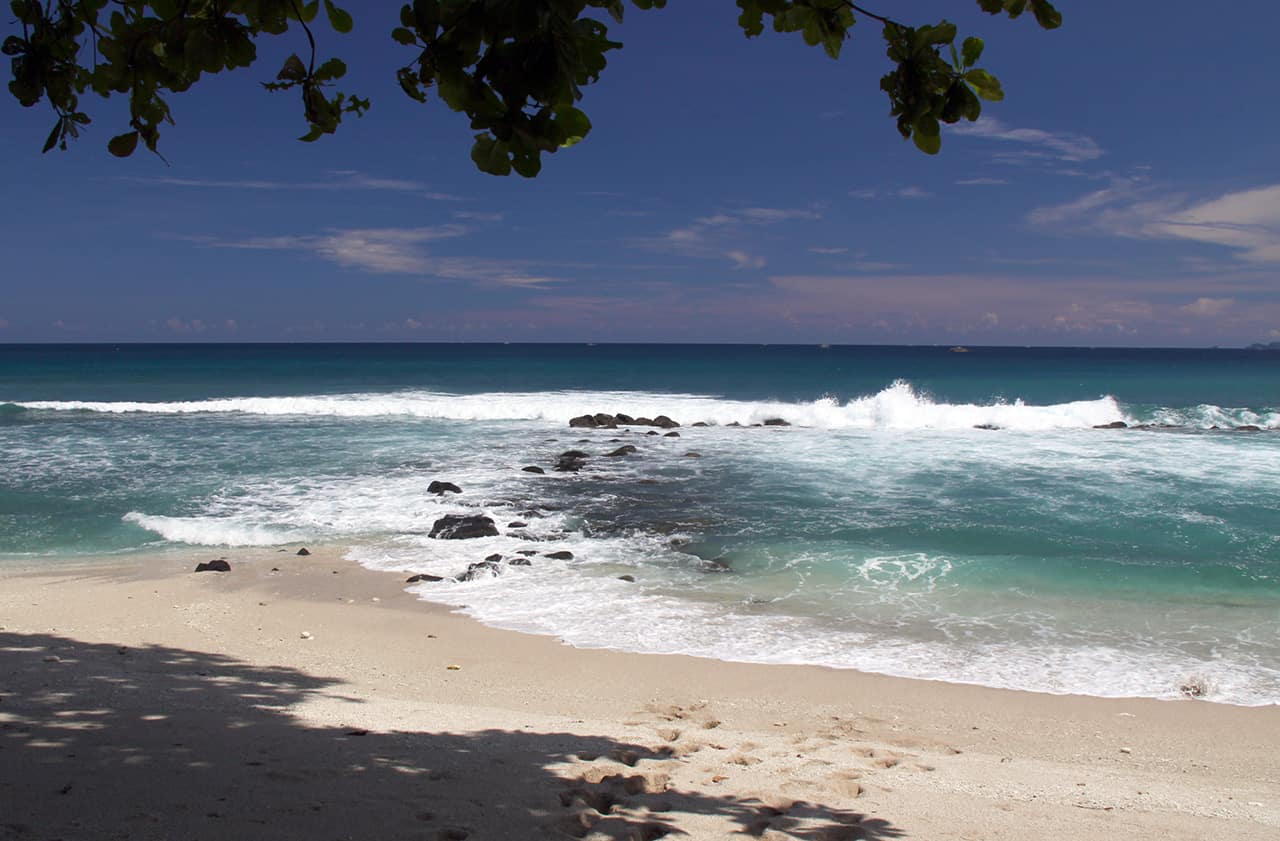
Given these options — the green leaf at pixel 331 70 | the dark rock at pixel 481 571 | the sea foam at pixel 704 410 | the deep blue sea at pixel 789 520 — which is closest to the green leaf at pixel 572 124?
the green leaf at pixel 331 70

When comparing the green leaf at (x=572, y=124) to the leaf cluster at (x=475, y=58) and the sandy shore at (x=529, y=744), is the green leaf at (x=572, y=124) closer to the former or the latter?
the leaf cluster at (x=475, y=58)

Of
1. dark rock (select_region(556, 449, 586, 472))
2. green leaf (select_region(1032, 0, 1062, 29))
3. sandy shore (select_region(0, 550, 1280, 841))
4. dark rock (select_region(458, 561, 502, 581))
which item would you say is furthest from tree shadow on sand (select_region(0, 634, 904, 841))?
dark rock (select_region(556, 449, 586, 472))

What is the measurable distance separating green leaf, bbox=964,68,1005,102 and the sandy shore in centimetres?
313

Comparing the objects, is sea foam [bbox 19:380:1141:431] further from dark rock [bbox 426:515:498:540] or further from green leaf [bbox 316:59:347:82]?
green leaf [bbox 316:59:347:82]

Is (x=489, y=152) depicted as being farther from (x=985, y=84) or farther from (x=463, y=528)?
(x=463, y=528)

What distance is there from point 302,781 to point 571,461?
1468 centimetres

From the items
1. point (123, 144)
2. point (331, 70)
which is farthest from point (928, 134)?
point (123, 144)

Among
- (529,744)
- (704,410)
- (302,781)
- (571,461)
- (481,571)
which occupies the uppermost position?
(704,410)

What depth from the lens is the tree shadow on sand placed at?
3.46 m

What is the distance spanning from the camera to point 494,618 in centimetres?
827

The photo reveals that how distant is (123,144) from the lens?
2.90 meters

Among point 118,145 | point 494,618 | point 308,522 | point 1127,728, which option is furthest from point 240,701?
point 308,522

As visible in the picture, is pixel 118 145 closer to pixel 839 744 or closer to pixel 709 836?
pixel 709 836

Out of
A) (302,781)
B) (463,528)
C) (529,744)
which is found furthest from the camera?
(463,528)
